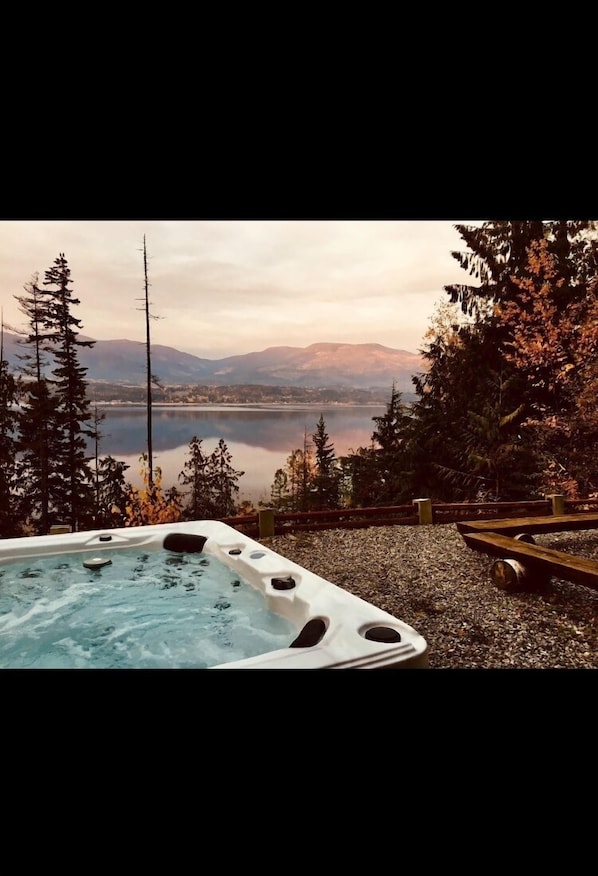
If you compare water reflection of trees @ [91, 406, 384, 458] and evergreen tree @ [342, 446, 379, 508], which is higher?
water reflection of trees @ [91, 406, 384, 458]

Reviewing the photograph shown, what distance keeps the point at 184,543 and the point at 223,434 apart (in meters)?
5.04

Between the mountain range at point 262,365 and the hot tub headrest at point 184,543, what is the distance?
4.19 m

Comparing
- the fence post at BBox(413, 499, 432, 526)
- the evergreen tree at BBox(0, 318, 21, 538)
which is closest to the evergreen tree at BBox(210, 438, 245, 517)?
the evergreen tree at BBox(0, 318, 21, 538)

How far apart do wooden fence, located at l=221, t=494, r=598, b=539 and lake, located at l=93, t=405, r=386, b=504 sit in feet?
8.80

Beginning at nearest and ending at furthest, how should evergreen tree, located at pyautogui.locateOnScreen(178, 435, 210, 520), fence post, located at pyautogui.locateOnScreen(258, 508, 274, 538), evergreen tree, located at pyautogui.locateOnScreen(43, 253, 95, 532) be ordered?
fence post, located at pyautogui.locateOnScreen(258, 508, 274, 538), evergreen tree, located at pyautogui.locateOnScreen(43, 253, 95, 532), evergreen tree, located at pyautogui.locateOnScreen(178, 435, 210, 520)

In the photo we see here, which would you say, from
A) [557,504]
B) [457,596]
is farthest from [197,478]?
[457,596]

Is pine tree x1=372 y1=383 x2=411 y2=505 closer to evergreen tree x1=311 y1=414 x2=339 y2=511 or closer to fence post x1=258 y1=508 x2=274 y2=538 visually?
evergreen tree x1=311 y1=414 x2=339 y2=511

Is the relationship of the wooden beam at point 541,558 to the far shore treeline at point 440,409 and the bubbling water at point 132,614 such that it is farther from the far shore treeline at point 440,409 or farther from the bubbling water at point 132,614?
the far shore treeline at point 440,409

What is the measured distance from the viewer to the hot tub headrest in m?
3.52

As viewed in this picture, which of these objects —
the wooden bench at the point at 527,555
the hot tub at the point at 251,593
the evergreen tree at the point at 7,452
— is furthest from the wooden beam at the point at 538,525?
the evergreen tree at the point at 7,452

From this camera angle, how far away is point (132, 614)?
8.97 ft

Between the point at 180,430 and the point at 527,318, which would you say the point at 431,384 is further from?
the point at 180,430
